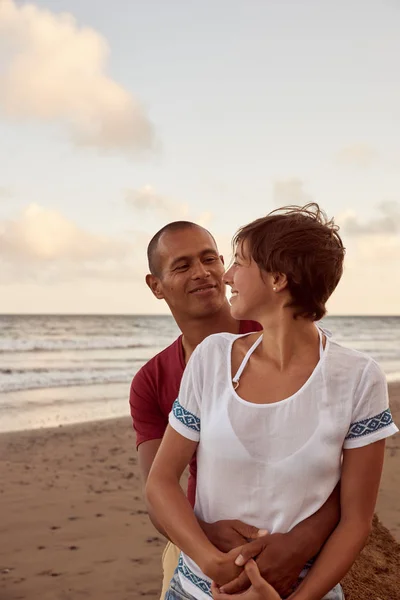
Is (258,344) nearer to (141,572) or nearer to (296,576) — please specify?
(296,576)

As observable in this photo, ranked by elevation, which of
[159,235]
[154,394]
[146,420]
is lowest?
[146,420]

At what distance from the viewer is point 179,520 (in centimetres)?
226

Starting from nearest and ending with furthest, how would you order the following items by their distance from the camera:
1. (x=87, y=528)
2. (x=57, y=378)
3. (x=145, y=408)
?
(x=145, y=408), (x=87, y=528), (x=57, y=378)

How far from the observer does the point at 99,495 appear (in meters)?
8.38

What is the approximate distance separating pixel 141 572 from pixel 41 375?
15667 mm

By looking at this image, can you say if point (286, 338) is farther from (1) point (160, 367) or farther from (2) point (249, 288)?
(1) point (160, 367)

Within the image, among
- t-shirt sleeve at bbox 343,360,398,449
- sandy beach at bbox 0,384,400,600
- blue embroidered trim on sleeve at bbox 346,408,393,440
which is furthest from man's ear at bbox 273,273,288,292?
sandy beach at bbox 0,384,400,600

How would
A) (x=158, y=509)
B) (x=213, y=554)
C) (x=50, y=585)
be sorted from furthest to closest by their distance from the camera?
(x=50, y=585)
(x=158, y=509)
(x=213, y=554)

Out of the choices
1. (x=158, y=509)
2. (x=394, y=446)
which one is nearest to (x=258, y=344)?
(x=158, y=509)

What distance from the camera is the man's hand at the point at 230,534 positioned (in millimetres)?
2197

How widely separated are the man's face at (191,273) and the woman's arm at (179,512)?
108 centimetres

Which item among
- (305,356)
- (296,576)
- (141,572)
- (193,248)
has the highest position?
(193,248)

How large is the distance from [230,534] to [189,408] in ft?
1.38

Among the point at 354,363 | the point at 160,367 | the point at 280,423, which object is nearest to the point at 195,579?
the point at 280,423
